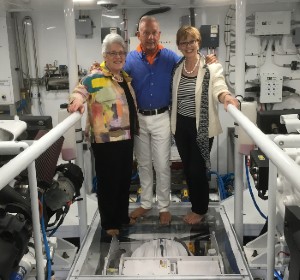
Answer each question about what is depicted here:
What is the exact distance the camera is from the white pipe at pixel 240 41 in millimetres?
3250

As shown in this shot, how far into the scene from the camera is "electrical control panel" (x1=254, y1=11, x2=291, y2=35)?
6.29 meters

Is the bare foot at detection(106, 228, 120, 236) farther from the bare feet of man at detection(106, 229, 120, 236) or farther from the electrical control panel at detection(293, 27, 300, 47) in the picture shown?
the electrical control panel at detection(293, 27, 300, 47)

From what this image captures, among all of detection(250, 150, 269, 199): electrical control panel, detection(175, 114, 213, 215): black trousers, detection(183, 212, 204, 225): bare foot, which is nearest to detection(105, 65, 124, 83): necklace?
detection(175, 114, 213, 215): black trousers

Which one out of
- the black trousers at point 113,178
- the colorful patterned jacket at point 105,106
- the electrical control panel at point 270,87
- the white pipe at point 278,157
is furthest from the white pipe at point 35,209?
the electrical control panel at point 270,87

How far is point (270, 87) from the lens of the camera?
652 centimetres

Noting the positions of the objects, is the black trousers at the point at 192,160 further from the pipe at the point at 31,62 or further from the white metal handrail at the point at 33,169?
the pipe at the point at 31,62

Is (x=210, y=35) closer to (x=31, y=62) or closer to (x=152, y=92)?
(x=31, y=62)

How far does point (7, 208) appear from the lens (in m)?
1.71

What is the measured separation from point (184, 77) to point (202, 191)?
108cm

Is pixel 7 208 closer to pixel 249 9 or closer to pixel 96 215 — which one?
pixel 96 215

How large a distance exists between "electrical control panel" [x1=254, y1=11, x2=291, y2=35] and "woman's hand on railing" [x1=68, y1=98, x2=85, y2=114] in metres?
4.42

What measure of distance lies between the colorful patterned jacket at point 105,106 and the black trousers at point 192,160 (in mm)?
496

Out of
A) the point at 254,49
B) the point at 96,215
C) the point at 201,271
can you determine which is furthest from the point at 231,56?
the point at 201,271

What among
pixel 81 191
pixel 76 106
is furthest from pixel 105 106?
pixel 81 191
